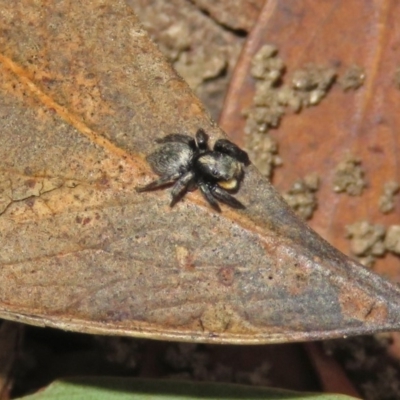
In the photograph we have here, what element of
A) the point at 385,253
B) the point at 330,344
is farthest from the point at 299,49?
the point at 330,344

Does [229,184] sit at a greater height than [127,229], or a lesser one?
greater

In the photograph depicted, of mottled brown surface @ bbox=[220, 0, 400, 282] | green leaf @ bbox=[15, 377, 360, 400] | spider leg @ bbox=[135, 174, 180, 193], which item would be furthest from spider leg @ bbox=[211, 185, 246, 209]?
mottled brown surface @ bbox=[220, 0, 400, 282]

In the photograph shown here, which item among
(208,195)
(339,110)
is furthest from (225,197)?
(339,110)

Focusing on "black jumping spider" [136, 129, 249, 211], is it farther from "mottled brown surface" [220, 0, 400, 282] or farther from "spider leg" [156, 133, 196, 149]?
"mottled brown surface" [220, 0, 400, 282]

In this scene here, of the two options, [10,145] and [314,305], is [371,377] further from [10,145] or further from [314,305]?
[10,145]

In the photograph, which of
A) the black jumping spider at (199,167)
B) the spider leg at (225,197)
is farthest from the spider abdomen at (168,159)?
the spider leg at (225,197)

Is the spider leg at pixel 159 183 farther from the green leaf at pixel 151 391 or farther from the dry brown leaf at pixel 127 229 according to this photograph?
the green leaf at pixel 151 391

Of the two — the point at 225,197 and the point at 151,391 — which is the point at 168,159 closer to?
the point at 225,197
